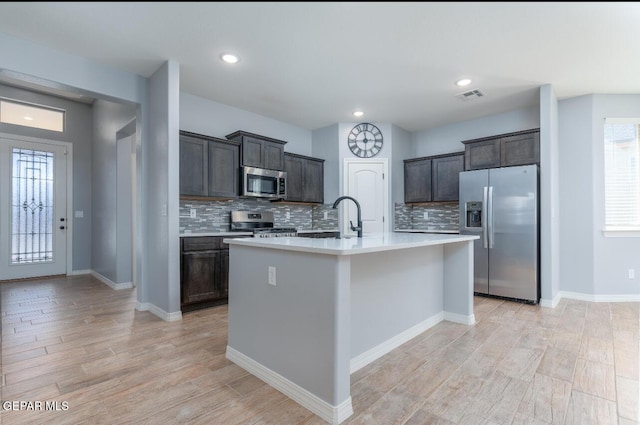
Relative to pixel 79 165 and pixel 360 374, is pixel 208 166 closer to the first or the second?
pixel 360 374

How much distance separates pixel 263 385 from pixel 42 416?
112 cm

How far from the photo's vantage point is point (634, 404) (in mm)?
1701

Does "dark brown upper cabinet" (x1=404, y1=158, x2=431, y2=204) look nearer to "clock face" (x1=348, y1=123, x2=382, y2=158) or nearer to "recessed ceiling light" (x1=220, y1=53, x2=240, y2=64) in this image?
"clock face" (x1=348, y1=123, x2=382, y2=158)

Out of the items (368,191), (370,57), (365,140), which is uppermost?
(370,57)

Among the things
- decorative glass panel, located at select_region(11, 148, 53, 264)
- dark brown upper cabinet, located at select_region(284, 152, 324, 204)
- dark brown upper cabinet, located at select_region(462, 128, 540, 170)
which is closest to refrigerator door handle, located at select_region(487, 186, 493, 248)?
dark brown upper cabinet, located at select_region(462, 128, 540, 170)

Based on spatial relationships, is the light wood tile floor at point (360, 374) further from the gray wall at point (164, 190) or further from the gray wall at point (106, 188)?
the gray wall at point (106, 188)

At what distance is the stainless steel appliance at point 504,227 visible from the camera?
3.75 m

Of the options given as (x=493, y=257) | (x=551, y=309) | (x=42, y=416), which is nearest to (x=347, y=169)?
(x=493, y=257)

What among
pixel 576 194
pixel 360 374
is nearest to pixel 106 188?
pixel 360 374

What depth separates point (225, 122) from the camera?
4.38 m

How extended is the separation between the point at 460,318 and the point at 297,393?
6.53 ft

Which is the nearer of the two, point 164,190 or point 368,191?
point 164,190

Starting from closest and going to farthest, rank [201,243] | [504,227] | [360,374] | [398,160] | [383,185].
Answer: [360,374] → [201,243] → [504,227] → [383,185] → [398,160]

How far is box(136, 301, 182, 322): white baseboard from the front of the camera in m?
3.07
